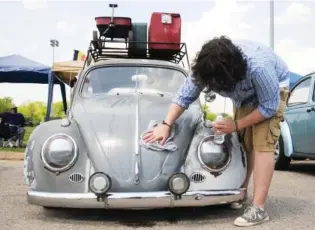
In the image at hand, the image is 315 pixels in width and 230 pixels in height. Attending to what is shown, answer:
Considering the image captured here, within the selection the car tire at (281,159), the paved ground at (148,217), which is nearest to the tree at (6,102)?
the car tire at (281,159)

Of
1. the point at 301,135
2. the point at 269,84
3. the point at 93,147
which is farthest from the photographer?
the point at 301,135

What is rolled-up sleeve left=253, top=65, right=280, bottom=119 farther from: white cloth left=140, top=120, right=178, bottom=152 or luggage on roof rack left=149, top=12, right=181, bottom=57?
luggage on roof rack left=149, top=12, right=181, bottom=57

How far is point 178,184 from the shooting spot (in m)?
3.57

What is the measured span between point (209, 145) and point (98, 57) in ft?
11.7

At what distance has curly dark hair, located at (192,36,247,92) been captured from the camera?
3.29m

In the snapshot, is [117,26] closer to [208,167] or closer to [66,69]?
[66,69]

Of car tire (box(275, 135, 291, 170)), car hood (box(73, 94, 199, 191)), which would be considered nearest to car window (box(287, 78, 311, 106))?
car tire (box(275, 135, 291, 170))

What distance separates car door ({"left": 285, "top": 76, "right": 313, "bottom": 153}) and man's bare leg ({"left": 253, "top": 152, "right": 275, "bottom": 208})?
163 inches

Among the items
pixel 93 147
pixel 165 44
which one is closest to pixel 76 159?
pixel 93 147

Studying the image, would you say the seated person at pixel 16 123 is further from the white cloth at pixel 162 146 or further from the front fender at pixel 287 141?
the white cloth at pixel 162 146

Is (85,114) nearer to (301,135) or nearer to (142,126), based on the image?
(142,126)

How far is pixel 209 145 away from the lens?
3.84 meters

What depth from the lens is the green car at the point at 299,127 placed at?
7.64 meters

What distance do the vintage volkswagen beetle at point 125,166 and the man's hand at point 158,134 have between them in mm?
76
